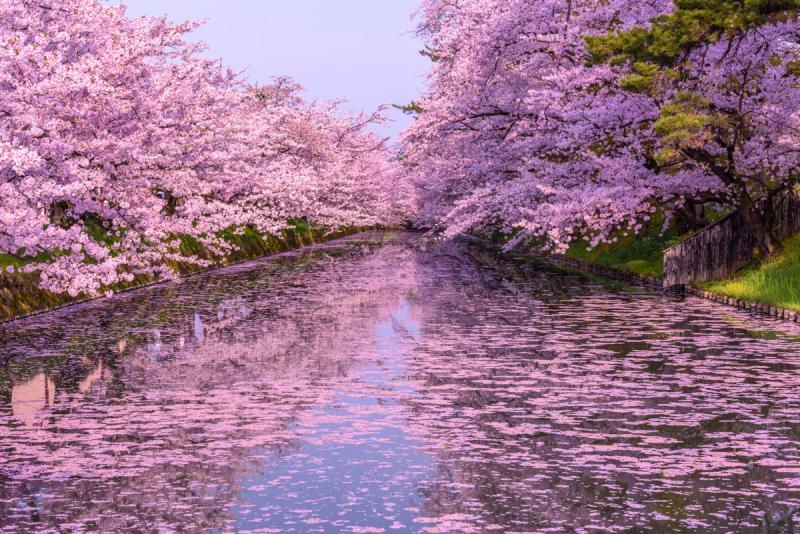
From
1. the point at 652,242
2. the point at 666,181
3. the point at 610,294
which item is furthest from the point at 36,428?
the point at 652,242

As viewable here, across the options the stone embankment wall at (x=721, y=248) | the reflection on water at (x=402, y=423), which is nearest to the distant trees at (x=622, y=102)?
the stone embankment wall at (x=721, y=248)

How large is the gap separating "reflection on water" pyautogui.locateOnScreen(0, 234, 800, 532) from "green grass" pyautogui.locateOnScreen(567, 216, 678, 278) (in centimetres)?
1237

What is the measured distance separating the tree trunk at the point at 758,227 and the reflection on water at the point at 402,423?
643 cm

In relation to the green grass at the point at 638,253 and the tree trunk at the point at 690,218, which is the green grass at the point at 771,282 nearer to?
the tree trunk at the point at 690,218

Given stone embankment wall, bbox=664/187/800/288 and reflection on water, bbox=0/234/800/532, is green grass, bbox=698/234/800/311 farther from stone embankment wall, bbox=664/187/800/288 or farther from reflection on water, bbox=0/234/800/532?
reflection on water, bbox=0/234/800/532

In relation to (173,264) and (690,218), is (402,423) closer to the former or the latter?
(690,218)

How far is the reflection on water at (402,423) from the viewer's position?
26.2ft

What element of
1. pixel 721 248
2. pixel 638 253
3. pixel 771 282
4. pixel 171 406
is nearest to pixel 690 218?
pixel 721 248

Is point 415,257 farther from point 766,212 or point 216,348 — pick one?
point 216,348

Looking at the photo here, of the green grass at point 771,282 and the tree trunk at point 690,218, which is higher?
the tree trunk at point 690,218

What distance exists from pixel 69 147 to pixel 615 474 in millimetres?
17072

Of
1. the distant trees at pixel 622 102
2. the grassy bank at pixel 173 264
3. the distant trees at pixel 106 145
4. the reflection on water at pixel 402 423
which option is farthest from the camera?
the distant trees at pixel 622 102

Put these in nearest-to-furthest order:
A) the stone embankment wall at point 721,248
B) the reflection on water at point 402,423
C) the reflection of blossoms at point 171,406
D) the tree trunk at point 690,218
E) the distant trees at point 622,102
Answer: the reflection on water at point 402,423 → the reflection of blossoms at point 171,406 → the distant trees at point 622,102 → the stone embankment wall at point 721,248 → the tree trunk at point 690,218

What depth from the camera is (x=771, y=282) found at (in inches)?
988
